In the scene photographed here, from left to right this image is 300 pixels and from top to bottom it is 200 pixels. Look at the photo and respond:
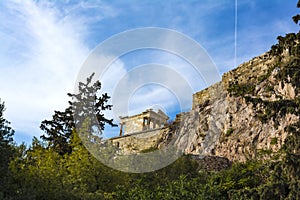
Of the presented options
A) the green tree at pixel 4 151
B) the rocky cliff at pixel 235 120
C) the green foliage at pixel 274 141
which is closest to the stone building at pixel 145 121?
the rocky cliff at pixel 235 120

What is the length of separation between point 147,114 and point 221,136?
51.8 ft

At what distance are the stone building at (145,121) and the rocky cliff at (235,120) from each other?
264 inches

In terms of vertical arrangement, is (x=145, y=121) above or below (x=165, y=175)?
above

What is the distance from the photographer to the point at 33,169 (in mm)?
14414

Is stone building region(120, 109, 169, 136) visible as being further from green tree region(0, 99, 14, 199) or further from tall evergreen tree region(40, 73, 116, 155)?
green tree region(0, 99, 14, 199)

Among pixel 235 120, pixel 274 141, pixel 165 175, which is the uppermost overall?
pixel 235 120

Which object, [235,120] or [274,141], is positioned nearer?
[274,141]

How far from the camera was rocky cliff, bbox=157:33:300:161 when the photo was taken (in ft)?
72.5

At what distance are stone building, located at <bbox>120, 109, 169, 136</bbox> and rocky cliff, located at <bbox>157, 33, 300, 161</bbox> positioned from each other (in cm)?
672

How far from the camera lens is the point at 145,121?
42312mm

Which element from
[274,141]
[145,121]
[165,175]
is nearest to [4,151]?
[165,175]

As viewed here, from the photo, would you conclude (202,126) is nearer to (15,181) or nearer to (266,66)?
(266,66)

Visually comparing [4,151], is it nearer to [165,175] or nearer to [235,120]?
[165,175]

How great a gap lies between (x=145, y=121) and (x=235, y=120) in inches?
679
